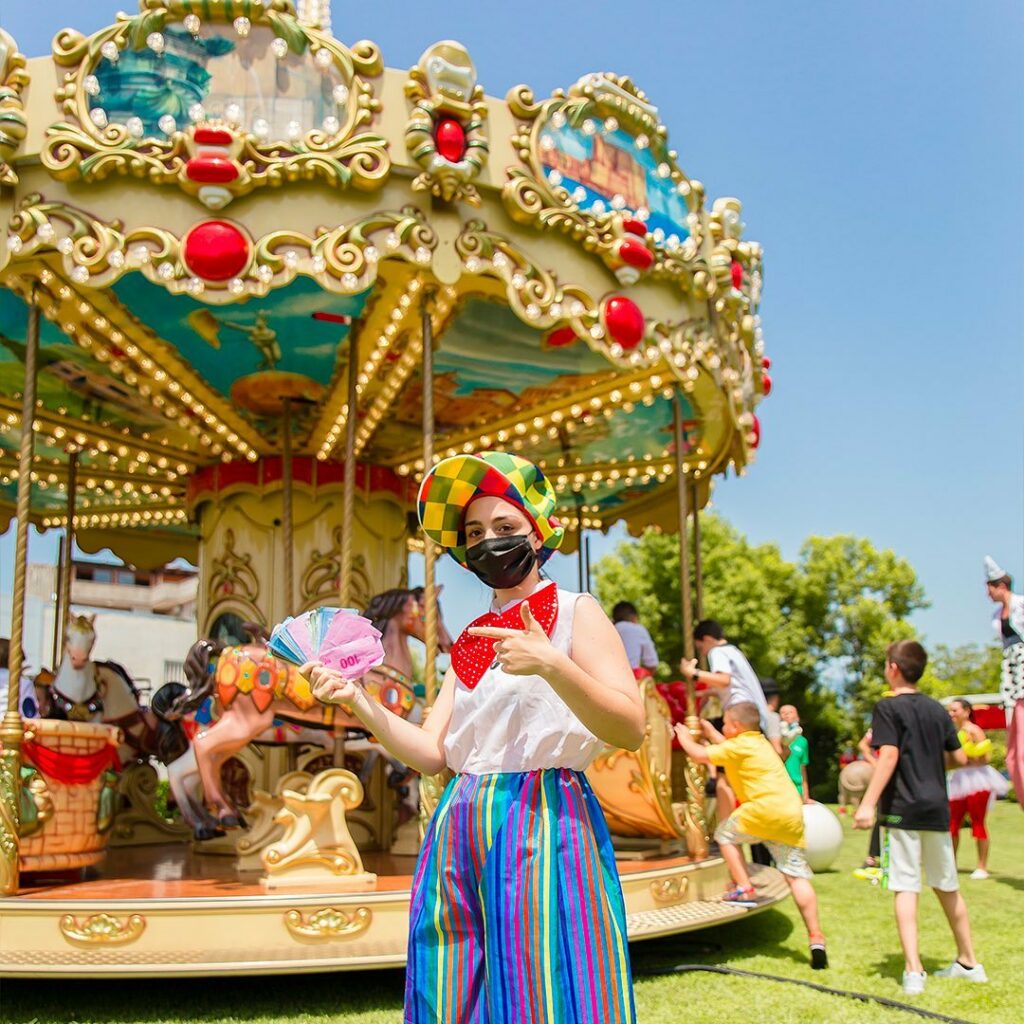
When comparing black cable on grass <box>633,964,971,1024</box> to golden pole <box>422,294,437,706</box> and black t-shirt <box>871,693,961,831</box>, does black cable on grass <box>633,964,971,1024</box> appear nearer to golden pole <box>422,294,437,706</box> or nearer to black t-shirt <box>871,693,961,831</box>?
black t-shirt <box>871,693,961,831</box>

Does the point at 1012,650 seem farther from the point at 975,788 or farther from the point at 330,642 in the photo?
the point at 330,642

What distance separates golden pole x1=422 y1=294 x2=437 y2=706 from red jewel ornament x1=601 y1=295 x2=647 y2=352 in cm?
106

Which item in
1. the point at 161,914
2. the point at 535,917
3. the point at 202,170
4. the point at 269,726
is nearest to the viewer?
the point at 535,917

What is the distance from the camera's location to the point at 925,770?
4.81 metres

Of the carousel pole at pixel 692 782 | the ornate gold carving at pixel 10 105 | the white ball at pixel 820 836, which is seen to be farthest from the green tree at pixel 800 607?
the ornate gold carving at pixel 10 105

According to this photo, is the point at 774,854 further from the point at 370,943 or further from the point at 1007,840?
the point at 1007,840

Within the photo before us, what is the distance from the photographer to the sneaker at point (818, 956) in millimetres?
5320

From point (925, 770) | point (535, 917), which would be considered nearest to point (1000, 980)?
point (925, 770)

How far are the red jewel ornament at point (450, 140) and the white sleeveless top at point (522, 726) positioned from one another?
3.88 m

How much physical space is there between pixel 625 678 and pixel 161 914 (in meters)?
3.42

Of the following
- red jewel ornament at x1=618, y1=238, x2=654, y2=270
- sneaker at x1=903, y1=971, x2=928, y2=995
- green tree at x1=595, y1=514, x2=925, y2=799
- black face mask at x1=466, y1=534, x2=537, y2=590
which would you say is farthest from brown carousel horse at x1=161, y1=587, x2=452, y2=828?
green tree at x1=595, y1=514, x2=925, y2=799

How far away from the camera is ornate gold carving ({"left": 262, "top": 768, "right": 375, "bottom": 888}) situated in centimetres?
516

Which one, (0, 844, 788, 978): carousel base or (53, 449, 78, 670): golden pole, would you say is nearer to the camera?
(0, 844, 788, 978): carousel base

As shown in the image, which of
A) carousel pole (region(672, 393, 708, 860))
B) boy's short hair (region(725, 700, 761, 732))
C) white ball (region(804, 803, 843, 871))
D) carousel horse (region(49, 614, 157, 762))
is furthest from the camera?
white ball (region(804, 803, 843, 871))
